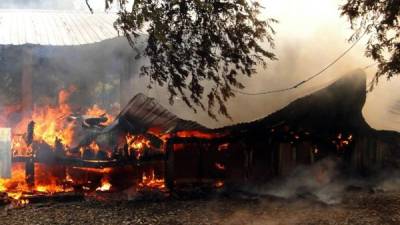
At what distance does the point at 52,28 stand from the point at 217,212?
1223 cm

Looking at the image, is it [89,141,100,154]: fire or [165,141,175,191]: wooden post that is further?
[89,141,100,154]: fire

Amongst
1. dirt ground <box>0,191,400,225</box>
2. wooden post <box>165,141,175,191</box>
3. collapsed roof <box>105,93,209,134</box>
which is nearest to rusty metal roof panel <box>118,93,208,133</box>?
collapsed roof <box>105,93,209,134</box>

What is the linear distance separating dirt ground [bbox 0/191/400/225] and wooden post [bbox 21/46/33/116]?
9970 millimetres

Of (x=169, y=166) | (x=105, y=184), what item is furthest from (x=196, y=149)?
(x=105, y=184)

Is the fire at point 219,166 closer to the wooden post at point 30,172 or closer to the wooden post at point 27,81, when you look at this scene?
the wooden post at point 30,172

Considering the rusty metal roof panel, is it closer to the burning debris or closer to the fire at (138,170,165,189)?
the burning debris

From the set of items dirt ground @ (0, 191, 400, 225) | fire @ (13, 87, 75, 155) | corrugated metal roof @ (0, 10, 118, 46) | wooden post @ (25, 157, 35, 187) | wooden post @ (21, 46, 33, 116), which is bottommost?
dirt ground @ (0, 191, 400, 225)

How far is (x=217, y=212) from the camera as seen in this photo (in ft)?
38.2

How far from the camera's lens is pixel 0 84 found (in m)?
21.2

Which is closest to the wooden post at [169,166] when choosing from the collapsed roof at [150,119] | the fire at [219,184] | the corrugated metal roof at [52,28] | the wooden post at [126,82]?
the collapsed roof at [150,119]

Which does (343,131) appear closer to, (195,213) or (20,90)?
(195,213)

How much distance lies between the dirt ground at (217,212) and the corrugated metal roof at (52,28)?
7935mm

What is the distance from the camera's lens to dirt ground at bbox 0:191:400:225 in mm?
10664

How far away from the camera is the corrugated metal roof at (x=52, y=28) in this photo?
17.6m
